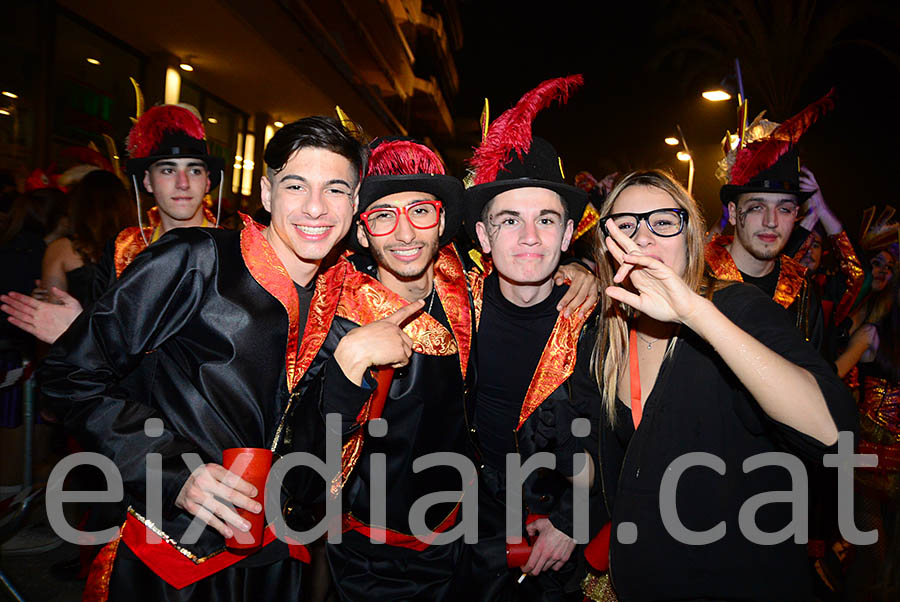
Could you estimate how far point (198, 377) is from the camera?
76.0 inches

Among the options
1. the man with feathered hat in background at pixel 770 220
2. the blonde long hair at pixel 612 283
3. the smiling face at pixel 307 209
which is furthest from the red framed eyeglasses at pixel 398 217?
the man with feathered hat in background at pixel 770 220

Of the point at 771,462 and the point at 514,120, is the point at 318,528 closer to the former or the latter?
the point at 771,462

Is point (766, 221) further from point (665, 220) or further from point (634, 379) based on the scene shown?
point (634, 379)

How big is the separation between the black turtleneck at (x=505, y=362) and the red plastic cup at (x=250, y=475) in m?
1.41

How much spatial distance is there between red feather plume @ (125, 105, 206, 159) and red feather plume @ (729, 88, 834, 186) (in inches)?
137

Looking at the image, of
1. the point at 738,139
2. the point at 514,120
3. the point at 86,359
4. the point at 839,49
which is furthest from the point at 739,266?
the point at 839,49

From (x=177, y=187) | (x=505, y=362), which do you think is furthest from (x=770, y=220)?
(x=177, y=187)

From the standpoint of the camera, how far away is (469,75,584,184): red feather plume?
263cm

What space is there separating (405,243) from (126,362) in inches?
45.3

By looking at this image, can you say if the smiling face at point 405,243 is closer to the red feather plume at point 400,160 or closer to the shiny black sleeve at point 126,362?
the red feather plume at point 400,160

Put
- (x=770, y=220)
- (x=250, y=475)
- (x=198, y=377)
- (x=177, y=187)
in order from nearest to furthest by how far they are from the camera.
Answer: (x=250, y=475) → (x=198, y=377) → (x=177, y=187) → (x=770, y=220)

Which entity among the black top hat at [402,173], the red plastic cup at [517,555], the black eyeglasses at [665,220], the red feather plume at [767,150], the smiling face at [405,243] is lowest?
the red plastic cup at [517,555]

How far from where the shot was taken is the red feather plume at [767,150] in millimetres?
3793

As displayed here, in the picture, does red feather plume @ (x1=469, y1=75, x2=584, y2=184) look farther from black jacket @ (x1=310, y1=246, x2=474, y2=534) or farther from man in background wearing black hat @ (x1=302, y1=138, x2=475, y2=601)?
black jacket @ (x1=310, y1=246, x2=474, y2=534)
